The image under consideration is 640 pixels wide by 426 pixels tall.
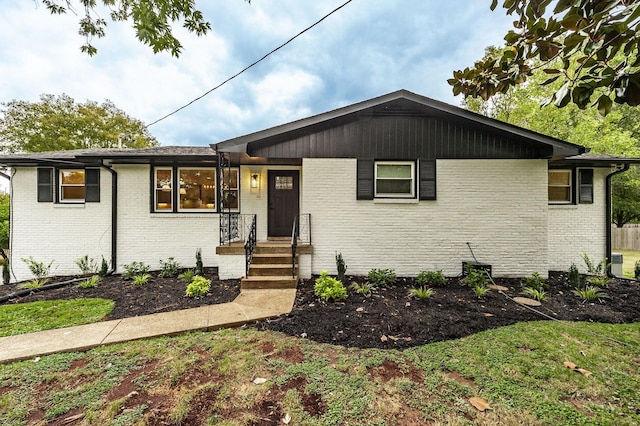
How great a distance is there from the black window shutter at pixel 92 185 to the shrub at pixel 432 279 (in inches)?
364

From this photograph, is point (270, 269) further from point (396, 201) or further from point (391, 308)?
point (396, 201)

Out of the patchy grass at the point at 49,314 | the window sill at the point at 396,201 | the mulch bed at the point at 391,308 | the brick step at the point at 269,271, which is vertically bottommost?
the patchy grass at the point at 49,314

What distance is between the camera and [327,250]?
20.9ft

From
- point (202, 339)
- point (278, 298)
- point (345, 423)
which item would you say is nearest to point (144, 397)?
point (202, 339)

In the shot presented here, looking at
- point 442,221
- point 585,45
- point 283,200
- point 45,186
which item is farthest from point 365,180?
point 45,186

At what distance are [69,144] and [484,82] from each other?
83.7ft

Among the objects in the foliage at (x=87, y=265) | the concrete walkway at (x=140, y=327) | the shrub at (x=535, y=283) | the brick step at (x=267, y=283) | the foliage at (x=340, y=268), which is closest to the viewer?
the concrete walkway at (x=140, y=327)

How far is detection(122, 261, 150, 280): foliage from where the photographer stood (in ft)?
21.5

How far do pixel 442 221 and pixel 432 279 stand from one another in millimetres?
1550

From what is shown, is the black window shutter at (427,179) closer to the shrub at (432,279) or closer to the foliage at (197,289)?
the shrub at (432,279)

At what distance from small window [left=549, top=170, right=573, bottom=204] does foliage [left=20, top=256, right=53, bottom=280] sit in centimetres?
1489

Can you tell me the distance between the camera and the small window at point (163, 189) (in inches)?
289

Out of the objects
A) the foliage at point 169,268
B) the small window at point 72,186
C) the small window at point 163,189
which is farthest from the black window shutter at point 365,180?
the small window at point 72,186

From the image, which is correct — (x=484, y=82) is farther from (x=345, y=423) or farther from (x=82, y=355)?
(x=82, y=355)
